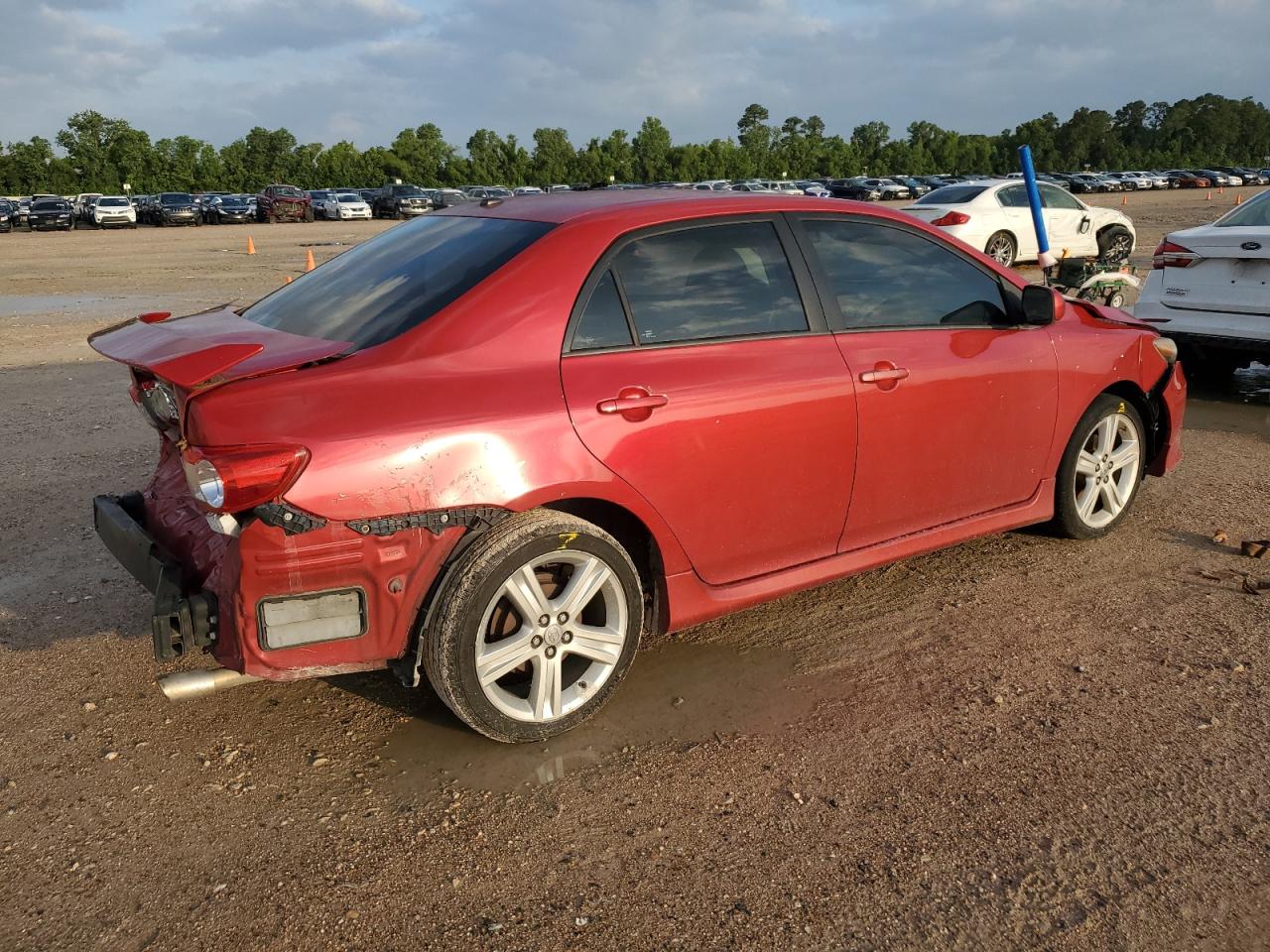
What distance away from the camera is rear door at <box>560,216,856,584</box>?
3395mm

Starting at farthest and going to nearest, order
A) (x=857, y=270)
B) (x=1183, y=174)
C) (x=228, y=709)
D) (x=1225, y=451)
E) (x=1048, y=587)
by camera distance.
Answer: (x=1183, y=174) < (x=1225, y=451) < (x=1048, y=587) < (x=857, y=270) < (x=228, y=709)

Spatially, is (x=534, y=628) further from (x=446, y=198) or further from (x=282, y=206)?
(x=282, y=206)

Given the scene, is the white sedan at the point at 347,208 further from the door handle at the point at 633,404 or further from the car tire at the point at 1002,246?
the door handle at the point at 633,404

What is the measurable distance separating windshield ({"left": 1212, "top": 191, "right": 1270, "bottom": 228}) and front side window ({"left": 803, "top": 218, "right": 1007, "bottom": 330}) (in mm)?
4672

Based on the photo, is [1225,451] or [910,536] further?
[1225,451]

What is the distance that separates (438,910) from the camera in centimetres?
267

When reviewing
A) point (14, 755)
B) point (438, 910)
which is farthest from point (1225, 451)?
point (14, 755)

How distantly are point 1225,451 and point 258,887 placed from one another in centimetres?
633

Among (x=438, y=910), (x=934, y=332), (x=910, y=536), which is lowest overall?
(x=438, y=910)

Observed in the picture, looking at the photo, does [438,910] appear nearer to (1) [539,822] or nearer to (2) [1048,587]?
(1) [539,822]

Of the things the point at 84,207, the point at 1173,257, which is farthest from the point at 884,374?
the point at 84,207

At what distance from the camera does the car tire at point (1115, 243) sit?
18.9 metres

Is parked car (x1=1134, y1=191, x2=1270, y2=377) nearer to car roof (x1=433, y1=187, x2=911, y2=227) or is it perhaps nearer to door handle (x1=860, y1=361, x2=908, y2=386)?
car roof (x1=433, y1=187, x2=911, y2=227)

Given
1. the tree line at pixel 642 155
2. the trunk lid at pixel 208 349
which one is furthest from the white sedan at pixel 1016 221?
the tree line at pixel 642 155
